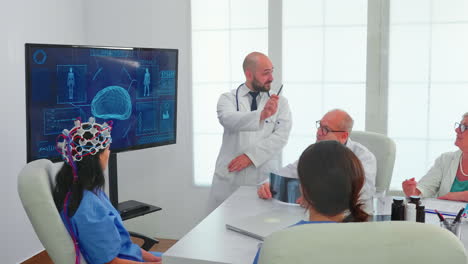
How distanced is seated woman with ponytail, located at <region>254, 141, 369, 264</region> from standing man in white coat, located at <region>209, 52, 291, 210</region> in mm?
1692

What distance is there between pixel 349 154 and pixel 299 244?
488 millimetres

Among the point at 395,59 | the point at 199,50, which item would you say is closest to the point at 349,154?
the point at 395,59

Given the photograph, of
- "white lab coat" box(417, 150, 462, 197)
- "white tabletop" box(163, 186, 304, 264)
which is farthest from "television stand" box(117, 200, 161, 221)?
"white lab coat" box(417, 150, 462, 197)

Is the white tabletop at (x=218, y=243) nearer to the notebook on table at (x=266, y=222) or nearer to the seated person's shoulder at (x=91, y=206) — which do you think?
the notebook on table at (x=266, y=222)

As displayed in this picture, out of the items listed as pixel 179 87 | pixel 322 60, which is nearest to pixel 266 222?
pixel 322 60

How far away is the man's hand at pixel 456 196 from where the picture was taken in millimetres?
2441

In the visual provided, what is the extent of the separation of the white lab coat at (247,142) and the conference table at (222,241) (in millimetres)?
778

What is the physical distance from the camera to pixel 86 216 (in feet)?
6.30

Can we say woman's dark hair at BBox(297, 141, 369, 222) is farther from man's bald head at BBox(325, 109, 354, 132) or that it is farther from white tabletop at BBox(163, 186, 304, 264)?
man's bald head at BBox(325, 109, 354, 132)

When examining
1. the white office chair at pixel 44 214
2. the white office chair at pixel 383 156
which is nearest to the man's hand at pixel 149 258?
the white office chair at pixel 44 214

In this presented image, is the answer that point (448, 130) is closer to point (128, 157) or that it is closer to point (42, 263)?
point (128, 157)

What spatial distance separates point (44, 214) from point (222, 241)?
0.65 meters

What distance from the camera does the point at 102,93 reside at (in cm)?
286

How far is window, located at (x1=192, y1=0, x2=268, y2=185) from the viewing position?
13.0 feet
